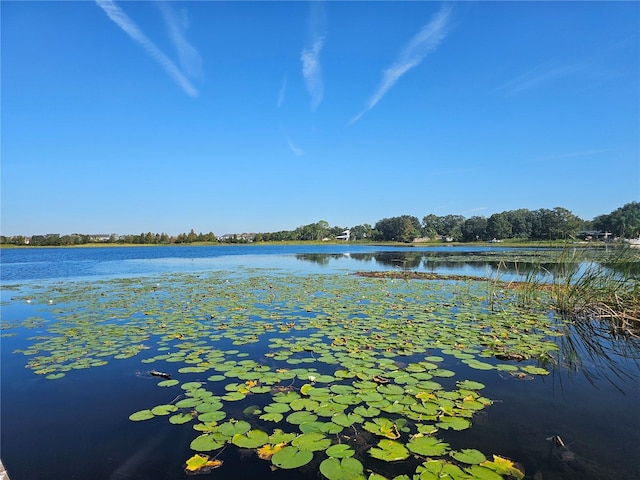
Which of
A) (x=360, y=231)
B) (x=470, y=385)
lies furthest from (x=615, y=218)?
(x=360, y=231)

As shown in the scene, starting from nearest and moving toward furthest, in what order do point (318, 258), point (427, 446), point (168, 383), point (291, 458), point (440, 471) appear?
point (440, 471)
point (291, 458)
point (427, 446)
point (168, 383)
point (318, 258)

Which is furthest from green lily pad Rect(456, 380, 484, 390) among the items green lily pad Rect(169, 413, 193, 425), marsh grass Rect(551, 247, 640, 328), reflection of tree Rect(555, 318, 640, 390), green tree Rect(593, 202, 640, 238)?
green tree Rect(593, 202, 640, 238)

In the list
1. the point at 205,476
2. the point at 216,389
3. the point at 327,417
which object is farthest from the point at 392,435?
the point at 216,389

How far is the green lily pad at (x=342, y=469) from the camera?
2571 mm

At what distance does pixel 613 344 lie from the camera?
661 centimetres

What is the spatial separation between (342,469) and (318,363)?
2529 mm

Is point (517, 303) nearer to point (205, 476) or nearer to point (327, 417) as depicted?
point (327, 417)

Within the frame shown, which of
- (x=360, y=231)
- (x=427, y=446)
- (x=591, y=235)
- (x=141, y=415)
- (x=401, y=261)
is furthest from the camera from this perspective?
(x=360, y=231)

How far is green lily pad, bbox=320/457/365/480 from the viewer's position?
101 inches

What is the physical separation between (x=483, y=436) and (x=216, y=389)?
2989 mm

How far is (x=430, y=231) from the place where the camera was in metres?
115

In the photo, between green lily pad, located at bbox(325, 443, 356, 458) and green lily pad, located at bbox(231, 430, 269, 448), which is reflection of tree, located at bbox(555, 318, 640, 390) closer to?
green lily pad, located at bbox(325, 443, 356, 458)

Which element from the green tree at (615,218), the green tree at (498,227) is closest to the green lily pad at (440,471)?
the green tree at (615,218)

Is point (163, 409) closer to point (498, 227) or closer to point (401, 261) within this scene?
point (401, 261)
